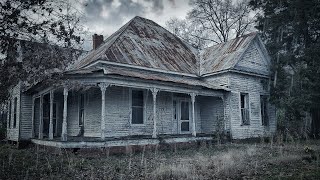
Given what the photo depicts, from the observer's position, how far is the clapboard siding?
58.6 feet

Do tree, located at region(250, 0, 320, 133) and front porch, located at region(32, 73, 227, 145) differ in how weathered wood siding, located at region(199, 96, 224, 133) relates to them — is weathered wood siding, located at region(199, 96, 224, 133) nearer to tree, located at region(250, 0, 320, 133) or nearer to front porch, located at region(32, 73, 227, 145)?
front porch, located at region(32, 73, 227, 145)

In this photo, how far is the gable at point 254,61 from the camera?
20.0 meters

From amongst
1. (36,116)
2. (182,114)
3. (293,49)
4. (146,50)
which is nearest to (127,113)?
(182,114)

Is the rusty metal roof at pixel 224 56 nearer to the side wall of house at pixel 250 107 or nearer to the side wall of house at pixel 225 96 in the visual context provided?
the side wall of house at pixel 225 96

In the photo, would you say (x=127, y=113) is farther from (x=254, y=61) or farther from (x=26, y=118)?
(x=254, y=61)

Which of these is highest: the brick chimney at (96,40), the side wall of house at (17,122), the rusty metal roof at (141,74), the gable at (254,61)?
the brick chimney at (96,40)

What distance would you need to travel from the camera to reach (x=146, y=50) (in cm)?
1889

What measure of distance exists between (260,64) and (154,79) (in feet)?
32.2

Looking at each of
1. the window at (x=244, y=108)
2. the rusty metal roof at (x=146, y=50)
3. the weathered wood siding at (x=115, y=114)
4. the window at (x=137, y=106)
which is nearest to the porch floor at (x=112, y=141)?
the weathered wood siding at (x=115, y=114)

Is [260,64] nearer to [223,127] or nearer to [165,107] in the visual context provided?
[223,127]

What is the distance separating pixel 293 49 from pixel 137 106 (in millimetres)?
12461

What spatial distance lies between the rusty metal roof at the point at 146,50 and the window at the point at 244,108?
3.44 metres

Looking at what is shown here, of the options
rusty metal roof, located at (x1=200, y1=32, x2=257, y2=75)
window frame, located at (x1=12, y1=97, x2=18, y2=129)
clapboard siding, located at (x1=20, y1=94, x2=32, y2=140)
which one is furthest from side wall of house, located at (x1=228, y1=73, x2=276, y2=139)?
window frame, located at (x1=12, y1=97, x2=18, y2=129)

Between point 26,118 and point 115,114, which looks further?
point 26,118
